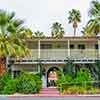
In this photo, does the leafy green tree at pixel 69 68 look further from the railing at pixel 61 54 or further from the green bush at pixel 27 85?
the green bush at pixel 27 85

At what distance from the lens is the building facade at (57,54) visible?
44.4 meters

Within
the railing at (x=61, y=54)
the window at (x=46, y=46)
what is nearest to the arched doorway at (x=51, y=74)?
the railing at (x=61, y=54)

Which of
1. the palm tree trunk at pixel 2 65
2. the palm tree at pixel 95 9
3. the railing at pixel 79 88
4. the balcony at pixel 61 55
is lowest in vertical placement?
the railing at pixel 79 88

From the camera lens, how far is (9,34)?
3819 cm

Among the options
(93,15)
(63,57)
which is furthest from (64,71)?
(93,15)

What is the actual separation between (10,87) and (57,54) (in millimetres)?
10992

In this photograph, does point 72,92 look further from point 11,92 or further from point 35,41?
point 35,41

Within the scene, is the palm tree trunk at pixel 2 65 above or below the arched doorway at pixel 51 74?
above

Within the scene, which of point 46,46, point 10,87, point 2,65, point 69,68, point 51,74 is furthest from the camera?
point 46,46

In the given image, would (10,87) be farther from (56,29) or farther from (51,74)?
(56,29)

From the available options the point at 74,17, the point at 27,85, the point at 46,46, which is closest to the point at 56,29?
the point at 74,17

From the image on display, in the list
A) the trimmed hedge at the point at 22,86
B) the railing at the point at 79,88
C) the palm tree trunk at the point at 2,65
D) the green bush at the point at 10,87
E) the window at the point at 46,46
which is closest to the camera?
the railing at the point at 79,88

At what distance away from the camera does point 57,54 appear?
44656mm

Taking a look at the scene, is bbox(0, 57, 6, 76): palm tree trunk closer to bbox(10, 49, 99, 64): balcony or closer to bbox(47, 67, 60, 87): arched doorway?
bbox(10, 49, 99, 64): balcony
